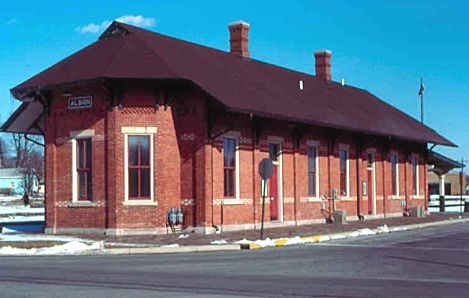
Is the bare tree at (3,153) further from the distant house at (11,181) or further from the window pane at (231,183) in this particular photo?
the window pane at (231,183)

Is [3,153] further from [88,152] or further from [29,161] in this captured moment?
[88,152]

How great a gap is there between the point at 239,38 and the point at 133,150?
10.9m

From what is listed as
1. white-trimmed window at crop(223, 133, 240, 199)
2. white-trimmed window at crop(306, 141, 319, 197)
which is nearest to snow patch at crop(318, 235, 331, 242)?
white-trimmed window at crop(223, 133, 240, 199)

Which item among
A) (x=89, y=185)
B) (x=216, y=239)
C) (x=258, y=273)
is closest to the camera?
(x=258, y=273)

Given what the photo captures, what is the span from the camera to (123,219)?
23.2 m

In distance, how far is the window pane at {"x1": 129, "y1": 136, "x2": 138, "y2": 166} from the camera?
23625mm

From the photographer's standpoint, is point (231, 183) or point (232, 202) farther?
point (231, 183)

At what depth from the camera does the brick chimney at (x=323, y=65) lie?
4025cm

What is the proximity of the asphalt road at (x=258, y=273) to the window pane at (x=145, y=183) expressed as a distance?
237 inches

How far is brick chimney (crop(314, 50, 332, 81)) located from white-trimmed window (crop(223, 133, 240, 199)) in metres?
15.9

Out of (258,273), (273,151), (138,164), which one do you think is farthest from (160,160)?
(258,273)

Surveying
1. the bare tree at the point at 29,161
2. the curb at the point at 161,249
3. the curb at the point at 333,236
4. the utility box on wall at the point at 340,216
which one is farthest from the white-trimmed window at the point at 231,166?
the bare tree at the point at 29,161

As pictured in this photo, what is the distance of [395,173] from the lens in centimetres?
3884

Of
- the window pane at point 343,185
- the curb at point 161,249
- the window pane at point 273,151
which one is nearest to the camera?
the curb at point 161,249
